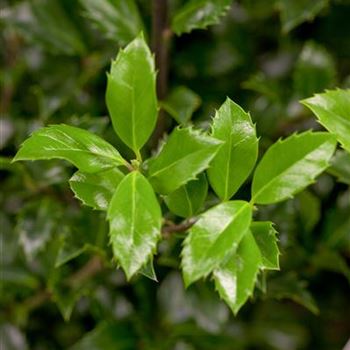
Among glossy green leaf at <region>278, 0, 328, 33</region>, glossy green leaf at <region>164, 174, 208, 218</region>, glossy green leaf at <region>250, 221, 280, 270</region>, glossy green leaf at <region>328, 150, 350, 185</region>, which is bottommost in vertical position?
glossy green leaf at <region>328, 150, 350, 185</region>

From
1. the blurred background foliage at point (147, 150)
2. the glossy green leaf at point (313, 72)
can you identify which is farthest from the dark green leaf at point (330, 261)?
the glossy green leaf at point (313, 72)

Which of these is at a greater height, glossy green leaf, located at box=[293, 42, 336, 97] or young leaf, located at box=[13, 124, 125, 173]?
young leaf, located at box=[13, 124, 125, 173]

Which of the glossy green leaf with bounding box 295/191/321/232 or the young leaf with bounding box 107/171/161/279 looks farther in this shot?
the glossy green leaf with bounding box 295/191/321/232

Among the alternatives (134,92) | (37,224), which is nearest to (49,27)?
(37,224)

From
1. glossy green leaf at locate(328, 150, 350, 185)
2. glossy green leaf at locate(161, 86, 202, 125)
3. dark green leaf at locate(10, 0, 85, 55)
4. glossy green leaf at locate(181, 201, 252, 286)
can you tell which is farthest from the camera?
dark green leaf at locate(10, 0, 85, 55)

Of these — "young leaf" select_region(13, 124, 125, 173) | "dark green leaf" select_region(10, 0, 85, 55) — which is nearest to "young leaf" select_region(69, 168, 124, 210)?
"young leaf" select_region(13, 124, 125, 173)

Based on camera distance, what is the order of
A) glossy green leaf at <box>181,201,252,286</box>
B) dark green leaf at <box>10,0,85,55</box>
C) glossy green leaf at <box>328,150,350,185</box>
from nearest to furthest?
glossy green leaf at <box>181,201,252,286</box> < glossy green leaf at <box>328,150,350,185</box> < dark green leaf at <box>10,0,85,55</box>

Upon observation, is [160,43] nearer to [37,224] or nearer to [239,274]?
[37,224]

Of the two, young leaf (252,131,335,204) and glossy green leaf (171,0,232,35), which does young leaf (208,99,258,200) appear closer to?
young leaf (252,131,335,204)
